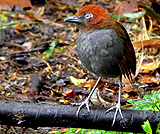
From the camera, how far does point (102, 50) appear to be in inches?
117

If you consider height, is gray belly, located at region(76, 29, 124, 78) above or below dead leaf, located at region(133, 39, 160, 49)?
above

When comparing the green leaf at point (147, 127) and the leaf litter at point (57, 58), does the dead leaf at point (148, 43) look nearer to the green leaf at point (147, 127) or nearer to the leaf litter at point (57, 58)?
the leaf litter at point (57, 58)

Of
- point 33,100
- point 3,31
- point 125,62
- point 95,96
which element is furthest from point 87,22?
point 3,31

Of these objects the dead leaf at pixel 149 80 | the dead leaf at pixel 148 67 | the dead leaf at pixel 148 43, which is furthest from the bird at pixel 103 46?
the dead leaf at pixel 148 43

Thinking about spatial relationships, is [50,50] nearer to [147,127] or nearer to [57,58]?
[57,58]

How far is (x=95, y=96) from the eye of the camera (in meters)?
3.96

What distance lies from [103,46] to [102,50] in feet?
0.14

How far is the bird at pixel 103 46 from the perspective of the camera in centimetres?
299

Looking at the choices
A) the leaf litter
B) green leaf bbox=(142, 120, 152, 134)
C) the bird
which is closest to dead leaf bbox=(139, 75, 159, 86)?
the leaf litter

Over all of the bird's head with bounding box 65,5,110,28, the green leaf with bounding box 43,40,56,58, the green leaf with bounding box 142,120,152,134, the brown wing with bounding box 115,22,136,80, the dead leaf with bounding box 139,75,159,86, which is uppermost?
the bird's head with bounding box 65,5,110,28

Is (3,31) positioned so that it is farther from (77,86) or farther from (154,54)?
(154,54)

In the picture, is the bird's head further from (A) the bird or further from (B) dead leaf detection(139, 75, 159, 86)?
(B) dead leaf detection(139, 75, 159, 86)

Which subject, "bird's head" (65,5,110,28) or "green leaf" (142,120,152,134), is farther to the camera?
"bird's head" (65,5,110,28)

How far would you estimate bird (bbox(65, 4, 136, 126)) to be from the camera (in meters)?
2.99
